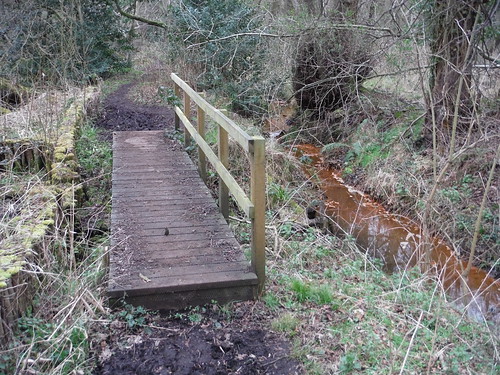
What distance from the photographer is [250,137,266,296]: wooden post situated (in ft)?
13.2

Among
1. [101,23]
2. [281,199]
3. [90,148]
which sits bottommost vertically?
[281,199]

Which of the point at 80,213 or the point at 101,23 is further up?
the point at 101,23

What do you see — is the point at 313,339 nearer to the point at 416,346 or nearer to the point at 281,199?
the point at 416,346

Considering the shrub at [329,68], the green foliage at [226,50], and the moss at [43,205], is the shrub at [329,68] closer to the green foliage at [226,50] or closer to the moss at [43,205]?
the green foliage at [226,50]

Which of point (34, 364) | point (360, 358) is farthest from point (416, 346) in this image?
point (34, 364)

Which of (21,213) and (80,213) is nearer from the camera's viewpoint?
(21,213)

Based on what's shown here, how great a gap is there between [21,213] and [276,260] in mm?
2594

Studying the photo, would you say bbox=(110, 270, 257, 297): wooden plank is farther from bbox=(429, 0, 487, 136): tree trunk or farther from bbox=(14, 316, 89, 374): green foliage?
bbox=(429, 0, 487, 136): tree trunk

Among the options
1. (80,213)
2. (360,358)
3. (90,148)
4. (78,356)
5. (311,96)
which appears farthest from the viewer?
(311,96)

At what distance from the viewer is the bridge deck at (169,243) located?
4090mm

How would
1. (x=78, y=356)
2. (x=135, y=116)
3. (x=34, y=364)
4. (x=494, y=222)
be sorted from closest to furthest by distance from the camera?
1. (x=34, y=364)
2. (x=78, y=356)
3. (x=494, y=222)
4. (x=135, y=116)

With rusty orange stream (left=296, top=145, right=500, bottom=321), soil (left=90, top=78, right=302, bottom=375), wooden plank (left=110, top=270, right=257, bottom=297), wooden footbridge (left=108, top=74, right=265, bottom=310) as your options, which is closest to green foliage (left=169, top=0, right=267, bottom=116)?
rusty orange stream (left=296, top=145, right=500, bottom=321)

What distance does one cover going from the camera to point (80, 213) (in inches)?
241

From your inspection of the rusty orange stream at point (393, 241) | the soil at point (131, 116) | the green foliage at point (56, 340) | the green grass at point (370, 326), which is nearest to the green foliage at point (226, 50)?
the soil at point (131, 116)
